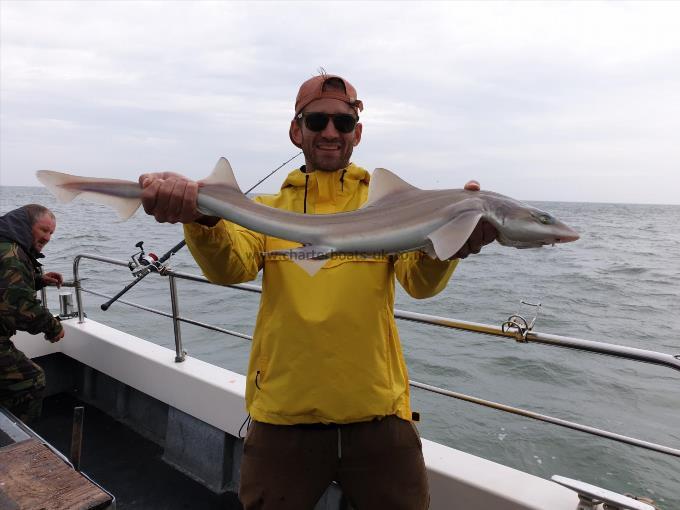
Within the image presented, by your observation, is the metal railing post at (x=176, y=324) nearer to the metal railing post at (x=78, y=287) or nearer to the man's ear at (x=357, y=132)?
the metal railing post at (x=78, y=287)

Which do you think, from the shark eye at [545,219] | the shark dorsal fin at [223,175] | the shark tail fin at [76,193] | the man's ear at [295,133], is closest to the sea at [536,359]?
the shark eye at [545,219]

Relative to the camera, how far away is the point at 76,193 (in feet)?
6.77

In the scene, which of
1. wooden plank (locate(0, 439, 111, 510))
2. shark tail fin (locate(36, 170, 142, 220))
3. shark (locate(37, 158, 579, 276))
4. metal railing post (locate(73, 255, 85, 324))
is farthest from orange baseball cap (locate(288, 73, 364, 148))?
metal railing post (locate(73, 255, 85, 324))

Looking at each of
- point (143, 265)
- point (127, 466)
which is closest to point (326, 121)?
point (143, 265)

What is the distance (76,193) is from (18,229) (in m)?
2.80

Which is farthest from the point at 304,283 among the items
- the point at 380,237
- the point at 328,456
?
the point at 328,456

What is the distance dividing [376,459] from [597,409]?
797cm

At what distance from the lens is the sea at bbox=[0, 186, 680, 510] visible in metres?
7.37

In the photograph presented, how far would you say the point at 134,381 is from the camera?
481cm

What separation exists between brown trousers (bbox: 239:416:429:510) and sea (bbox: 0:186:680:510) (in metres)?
1.98

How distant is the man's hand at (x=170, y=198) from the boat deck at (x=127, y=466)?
9.33ft

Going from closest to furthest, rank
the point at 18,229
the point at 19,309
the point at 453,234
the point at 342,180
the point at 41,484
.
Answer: the point at 453,234
the point at 41,484
the point at 342,180
the point at 19,309
the point at 18,229

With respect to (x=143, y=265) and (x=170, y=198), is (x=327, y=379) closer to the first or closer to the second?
(x=170, y=198)

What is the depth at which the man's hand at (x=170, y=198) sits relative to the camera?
204 cm
